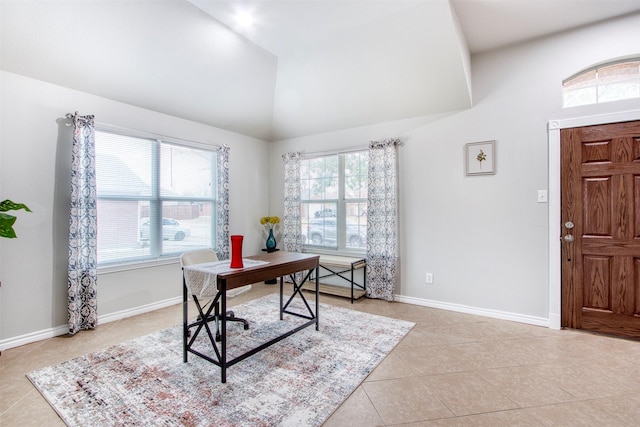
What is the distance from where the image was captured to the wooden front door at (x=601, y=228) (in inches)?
109

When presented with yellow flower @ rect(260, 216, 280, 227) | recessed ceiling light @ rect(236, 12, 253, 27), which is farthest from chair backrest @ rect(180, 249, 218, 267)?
recessed ceiling light @ rect(236, 12, 253, 27)

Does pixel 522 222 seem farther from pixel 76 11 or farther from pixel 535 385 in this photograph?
pixel 76 11

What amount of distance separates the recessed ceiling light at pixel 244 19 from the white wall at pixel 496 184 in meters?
2.10

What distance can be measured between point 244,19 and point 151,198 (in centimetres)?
225

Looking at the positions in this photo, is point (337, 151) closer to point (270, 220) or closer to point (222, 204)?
point (270, 220)

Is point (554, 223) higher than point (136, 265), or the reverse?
point (554, 223)

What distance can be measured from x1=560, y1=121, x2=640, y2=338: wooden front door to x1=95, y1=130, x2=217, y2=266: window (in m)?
4.25

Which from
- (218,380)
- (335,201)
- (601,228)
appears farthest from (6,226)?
(601,228)

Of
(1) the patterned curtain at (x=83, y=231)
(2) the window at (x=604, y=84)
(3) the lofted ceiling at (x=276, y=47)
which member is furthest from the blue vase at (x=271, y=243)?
(2) the window at (x=604, y=84)

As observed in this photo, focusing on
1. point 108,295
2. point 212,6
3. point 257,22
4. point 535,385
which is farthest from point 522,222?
point 108,295

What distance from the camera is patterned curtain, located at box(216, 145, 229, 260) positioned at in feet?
14.0

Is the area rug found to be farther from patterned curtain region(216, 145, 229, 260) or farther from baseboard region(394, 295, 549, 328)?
patterned curtain region(216, 145, 229, 260)

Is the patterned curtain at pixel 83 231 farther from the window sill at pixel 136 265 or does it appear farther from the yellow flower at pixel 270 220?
the yellow flower at pixel 270 220

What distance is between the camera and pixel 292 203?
484 centimetres
